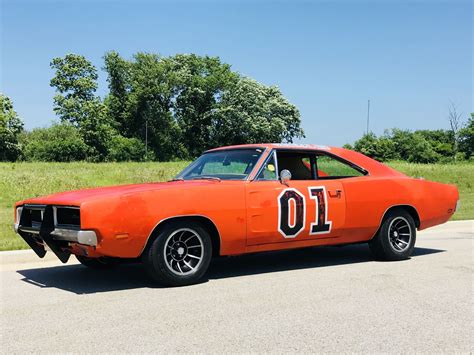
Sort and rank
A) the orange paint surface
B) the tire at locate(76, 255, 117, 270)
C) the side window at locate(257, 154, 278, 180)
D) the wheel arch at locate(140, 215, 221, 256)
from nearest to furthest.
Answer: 1. the orange paint surface
2. the wheel arch at locate(140, 215, 221, 256)
3. the side window at locate(257, 154, 278, 180)
4. the tire at locate(76, 255, 117, 270)

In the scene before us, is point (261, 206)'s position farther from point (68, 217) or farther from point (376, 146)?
point (376, 146)

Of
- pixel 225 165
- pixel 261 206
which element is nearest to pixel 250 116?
pixel 225 165

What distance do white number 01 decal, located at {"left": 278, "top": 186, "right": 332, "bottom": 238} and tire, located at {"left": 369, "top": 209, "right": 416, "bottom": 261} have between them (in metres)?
1.01

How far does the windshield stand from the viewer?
6.39 meters

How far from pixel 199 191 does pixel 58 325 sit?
210 cm

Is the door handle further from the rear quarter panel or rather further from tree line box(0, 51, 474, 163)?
tree line box(0, 51, 474, 163)

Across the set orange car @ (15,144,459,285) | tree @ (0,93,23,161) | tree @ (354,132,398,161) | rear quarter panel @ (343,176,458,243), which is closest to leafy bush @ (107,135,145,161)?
tree @ (0,93,23,161)

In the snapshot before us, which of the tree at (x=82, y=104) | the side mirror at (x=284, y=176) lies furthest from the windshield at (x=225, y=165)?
the tree at (x=82, y=104)

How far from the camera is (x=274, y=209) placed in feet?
20.1

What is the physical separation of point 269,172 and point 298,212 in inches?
23.4

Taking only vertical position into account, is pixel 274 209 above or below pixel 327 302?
above

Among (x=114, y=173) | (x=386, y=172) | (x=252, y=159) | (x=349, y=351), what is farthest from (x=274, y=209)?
(x=114, y=173)

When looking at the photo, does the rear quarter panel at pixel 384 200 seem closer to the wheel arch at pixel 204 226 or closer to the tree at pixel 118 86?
the wheel arch at pixel 204 226

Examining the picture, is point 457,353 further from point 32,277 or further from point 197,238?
point 32,277
